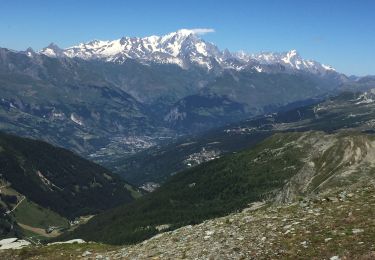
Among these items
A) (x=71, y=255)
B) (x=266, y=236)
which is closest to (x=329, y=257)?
(x=266, y=236)

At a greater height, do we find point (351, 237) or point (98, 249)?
point (351, 237)

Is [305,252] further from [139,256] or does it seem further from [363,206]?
[139,256]

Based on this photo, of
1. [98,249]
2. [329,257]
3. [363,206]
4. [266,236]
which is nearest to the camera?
[329,257]

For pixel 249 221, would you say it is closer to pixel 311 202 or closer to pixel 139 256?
pixel 311 202

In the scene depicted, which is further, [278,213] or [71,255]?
[71,255]

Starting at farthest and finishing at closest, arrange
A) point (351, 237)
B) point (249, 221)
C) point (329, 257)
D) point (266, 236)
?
point (249, 221) < point (266, 236) < point (351, 237) < point (329, 257)

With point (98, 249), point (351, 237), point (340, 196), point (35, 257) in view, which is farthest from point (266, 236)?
point (35, 257)
